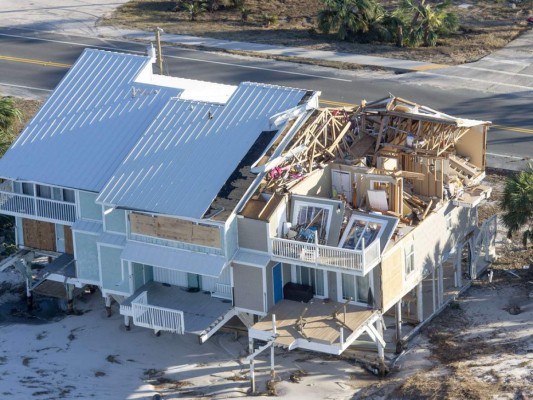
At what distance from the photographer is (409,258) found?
47156 millimetres

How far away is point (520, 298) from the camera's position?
5009cm

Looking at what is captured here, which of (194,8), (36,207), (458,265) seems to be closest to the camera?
(36,207)

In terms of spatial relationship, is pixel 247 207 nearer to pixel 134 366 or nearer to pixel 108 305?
pixel 134 366

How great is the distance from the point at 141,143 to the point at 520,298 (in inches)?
591

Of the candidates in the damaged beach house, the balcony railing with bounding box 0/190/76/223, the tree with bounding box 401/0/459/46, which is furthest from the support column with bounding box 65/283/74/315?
the tree with bounding box 401/0/459/46

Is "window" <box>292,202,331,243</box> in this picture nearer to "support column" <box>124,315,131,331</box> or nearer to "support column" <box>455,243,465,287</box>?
"support column" <box>455,243,465,287</box>

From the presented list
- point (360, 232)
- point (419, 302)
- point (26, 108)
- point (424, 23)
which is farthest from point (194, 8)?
point (360, 232)

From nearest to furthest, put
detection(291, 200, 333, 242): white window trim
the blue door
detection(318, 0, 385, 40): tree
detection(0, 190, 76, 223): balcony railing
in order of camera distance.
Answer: detection(291, 200, 333, 242): white window trim
the blue door
detection(0, 190, 76, 223): balcony railing
detection(318, 0, 385, 40): tree

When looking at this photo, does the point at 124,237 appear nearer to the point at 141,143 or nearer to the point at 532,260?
the point at 141,143

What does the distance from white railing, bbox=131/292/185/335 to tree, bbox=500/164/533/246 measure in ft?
43.4

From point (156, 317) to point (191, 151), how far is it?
5988 millimetres

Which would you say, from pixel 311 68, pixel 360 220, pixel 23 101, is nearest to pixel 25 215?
pixel 360 220

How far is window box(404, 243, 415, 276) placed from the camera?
1847 inches

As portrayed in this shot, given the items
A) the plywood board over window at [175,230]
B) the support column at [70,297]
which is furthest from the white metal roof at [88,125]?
the support column at [70,297]
